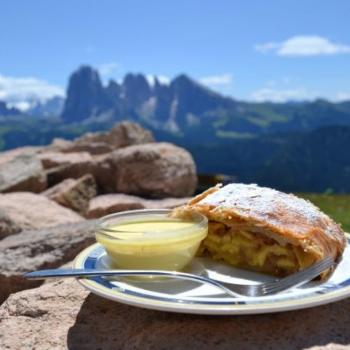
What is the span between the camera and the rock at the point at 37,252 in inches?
123

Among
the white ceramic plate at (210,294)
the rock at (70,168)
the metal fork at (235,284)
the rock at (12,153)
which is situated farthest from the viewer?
the rock at (12,153)

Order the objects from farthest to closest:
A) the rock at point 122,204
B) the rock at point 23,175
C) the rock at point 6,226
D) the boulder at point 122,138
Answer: the boulder at point 122,138
the rock at point 23,175
the rock at point 122,204
the rock at point 6,226

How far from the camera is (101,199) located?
19.3ft

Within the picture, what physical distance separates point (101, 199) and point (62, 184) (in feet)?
1.72

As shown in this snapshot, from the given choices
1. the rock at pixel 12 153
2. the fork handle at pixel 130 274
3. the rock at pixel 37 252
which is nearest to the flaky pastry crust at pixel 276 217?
the fork handle at pixel 130 274

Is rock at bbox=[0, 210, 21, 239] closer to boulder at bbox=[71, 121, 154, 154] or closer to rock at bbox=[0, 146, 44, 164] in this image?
rock at bbox=[0, 146, 44, 164]

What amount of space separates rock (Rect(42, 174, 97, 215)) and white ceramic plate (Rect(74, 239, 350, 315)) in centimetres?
357

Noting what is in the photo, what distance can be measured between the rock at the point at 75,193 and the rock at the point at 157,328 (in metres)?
3.55

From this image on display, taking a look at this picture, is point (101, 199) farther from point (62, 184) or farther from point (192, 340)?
point (192, 340)

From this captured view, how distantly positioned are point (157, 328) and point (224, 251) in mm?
571

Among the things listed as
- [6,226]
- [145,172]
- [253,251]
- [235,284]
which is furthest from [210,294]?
[145,172]

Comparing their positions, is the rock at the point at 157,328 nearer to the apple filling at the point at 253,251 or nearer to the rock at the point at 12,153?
the apple filling at the point at 253,251

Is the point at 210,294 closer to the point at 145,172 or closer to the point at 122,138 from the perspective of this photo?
the point at 145,172

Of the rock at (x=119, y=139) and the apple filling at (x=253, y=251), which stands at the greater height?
the apple filling at (x=253, y=251)
